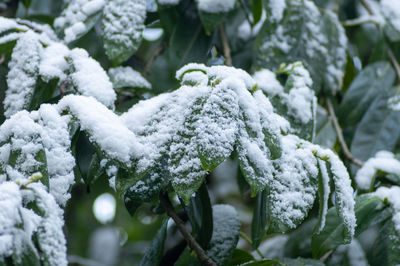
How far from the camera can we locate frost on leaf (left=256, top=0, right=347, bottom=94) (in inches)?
43.9

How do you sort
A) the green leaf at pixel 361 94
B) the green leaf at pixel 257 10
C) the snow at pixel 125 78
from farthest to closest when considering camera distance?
the green leaf at pixel 361 94
the green leaf at pixel 257 10
the snow at pixel 125 78

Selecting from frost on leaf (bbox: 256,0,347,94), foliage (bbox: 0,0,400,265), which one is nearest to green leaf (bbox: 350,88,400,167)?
foliage (bbox: 0,0,400,265)

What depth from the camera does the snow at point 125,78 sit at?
975mm

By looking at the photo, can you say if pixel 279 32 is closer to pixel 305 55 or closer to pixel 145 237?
pixel 305 55

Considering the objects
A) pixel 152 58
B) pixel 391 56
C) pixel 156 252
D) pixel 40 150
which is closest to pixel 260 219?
pixel 156 252

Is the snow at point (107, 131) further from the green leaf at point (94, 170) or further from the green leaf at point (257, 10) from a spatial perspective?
the green leaf at point (257, 10)

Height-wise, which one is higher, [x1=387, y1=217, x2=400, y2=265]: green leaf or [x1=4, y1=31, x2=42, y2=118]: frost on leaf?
[x1=4, y1=31, x2=42, y2=118]: frost on leaf

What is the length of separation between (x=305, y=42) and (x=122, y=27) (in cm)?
47

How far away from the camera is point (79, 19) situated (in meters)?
0.98

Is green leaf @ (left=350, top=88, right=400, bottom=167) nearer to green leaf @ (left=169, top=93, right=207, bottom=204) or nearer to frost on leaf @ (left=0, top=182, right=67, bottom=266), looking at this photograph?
green leaf @ (left=169, top=93, right=207, bottom=204)

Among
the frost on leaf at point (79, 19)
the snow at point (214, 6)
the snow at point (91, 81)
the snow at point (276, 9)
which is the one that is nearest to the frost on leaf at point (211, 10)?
the snow at point (214, 6)

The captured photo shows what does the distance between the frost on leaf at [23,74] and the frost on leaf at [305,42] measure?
51 cm

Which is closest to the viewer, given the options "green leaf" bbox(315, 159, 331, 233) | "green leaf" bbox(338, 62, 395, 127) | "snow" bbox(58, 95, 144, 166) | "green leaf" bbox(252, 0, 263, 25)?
"snow" bbox(58, 95, 144, 166)

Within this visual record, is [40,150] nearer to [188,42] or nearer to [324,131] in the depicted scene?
[188,42]
